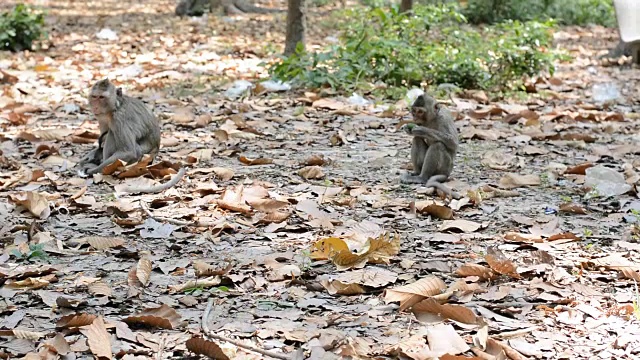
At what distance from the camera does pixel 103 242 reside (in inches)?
221

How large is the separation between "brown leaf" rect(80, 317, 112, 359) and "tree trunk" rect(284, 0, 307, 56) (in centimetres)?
818

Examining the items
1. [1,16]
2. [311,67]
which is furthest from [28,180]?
[1,16]

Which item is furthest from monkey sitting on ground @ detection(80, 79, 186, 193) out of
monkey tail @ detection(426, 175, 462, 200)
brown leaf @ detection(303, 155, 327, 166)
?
monkey tail @ detection(426, 175, 462, 200)

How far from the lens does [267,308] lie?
4645 mm

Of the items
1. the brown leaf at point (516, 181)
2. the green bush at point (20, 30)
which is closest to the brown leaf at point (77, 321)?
the brown leaf at point (516, 181)

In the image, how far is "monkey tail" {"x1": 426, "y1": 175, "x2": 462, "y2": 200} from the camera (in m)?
6.82

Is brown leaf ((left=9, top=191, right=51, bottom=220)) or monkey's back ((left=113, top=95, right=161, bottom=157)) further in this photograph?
monkey's back ((left=113, top=95, right=161, bottom=157))

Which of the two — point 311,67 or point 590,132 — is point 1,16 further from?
point 590,132

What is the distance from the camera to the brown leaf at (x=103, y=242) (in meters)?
5.58

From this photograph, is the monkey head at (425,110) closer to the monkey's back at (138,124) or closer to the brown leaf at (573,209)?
the brown leaf at (573,209)

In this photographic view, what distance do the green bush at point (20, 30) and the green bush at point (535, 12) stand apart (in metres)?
8.53

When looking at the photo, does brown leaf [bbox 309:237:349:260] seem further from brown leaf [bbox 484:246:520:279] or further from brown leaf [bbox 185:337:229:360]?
brown leaf [bbox 185:337:229:360]

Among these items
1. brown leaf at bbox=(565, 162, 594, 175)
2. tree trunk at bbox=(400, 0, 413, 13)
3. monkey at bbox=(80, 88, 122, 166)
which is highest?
tree trunk at bbox=(400, 0, 413, 13)

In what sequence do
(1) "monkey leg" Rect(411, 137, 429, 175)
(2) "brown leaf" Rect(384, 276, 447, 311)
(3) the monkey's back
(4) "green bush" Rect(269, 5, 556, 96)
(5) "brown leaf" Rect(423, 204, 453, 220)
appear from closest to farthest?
1. (2) "brown leaf" Rect(384, 276, 447, 311)
2. (5) "brown leaf" Rect(423, 204, 453, 220)
3. (1) "monkey leg" Rect(411, 137, 429, 175)
4. (3) the monkey's back
5. (4) "green bush" Rect(269, 5, 556, 96)
